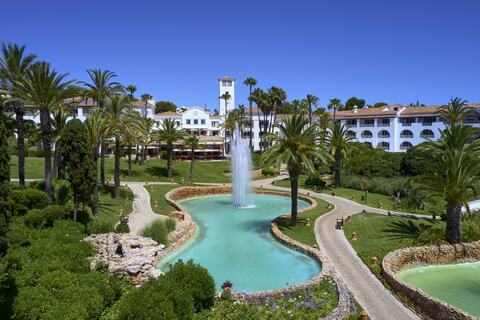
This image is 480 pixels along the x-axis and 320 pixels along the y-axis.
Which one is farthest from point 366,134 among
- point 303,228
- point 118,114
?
point 303,228

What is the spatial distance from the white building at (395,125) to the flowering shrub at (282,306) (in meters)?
67.6

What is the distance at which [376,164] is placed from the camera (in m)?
57.1

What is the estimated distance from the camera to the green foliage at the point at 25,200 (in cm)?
2677

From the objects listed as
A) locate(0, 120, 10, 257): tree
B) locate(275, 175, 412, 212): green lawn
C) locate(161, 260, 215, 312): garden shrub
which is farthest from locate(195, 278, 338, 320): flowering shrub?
locate(275, 175, 412, 212): green lawn

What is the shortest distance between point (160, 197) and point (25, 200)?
54.3 feet

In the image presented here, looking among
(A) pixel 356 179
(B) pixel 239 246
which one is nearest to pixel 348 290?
(B) pixel 239 246

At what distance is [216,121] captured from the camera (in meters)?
101

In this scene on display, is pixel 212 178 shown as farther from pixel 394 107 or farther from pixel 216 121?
pixel 394 107

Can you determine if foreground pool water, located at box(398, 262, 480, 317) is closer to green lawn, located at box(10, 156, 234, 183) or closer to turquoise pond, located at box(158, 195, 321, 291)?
turquoise pond, located at box(158, 195, 321, 291)

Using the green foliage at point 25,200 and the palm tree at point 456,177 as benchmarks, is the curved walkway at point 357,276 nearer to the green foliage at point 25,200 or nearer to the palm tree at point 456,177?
the palm tree at point 456,177

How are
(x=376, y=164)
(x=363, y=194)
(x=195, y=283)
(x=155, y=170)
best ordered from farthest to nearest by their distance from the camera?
(x=155, y=170), (x=376, y=164), (x=363, y=194), (x=195, y=283)

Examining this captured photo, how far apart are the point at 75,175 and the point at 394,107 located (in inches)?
3166

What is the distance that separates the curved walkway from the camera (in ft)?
55.4

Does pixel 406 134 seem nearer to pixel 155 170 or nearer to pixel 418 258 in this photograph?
pixel 155 170
